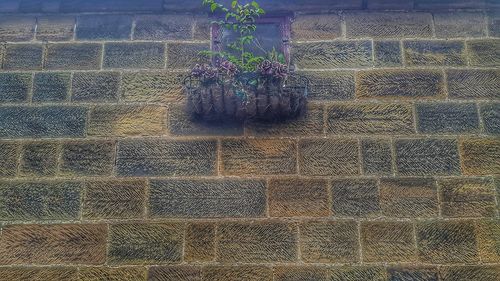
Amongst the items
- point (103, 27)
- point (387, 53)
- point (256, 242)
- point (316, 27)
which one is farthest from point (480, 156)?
point (103, 27)

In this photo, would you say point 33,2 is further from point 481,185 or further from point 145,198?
point 481,185

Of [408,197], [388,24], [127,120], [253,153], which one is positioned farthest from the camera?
[388,24]

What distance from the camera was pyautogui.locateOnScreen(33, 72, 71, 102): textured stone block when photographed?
3652 millimetres

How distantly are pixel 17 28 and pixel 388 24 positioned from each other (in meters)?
2.51

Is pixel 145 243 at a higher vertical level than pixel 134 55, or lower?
lower

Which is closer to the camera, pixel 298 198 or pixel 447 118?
pixel 298 198

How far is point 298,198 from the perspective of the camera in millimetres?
3363

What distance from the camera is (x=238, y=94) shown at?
3453 millimetres

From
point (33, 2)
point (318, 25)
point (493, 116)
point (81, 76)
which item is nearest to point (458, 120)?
point (493, 116)

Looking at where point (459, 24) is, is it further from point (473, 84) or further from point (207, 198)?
point (207, 198)

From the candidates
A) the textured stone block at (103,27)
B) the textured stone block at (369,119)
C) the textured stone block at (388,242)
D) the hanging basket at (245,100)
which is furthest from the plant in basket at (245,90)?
the textured stone block at (388,242)

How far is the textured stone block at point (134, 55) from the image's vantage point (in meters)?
3.71

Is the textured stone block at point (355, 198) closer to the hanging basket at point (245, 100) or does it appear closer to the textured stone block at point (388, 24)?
the hanging basket at point (245, 100)

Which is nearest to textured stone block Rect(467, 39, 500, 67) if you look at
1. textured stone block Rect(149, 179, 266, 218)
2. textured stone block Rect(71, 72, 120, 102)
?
textured stone block Rect(149, 179, 266, 218)
